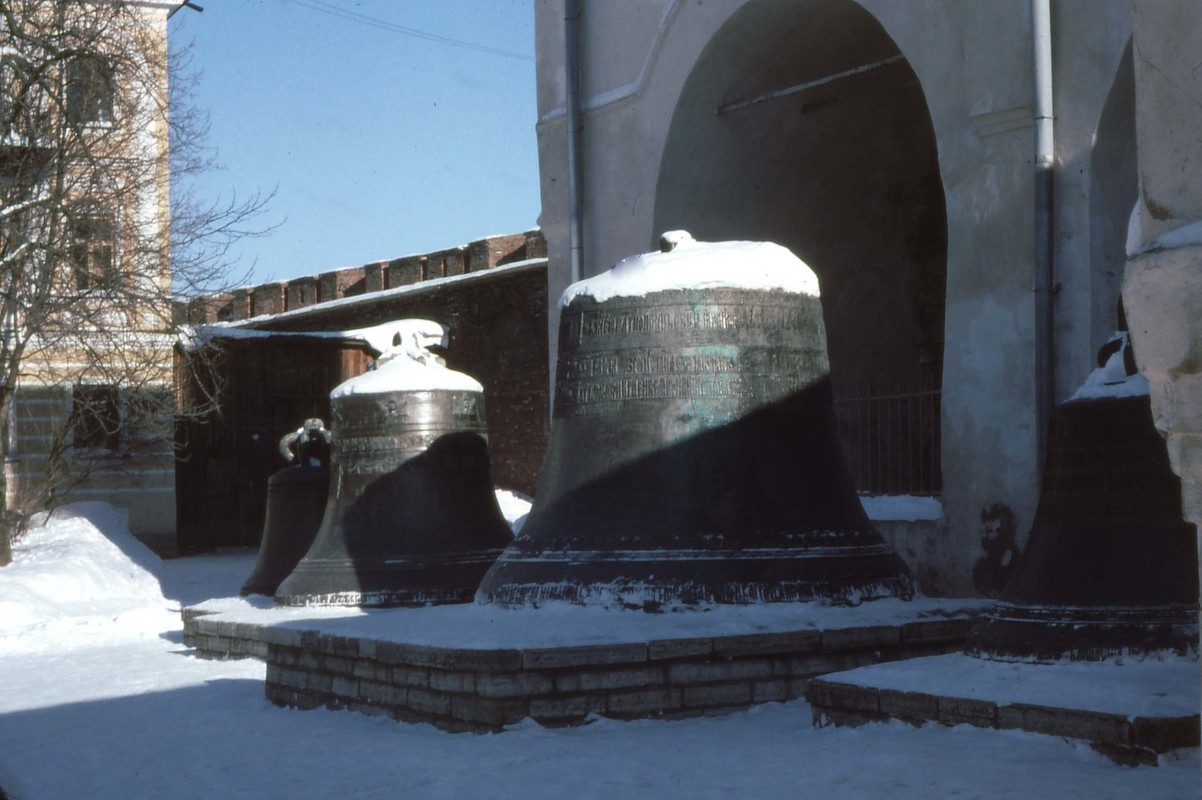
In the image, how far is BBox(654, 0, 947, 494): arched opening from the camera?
1082 centimetres

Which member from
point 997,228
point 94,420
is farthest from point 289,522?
point 94,420

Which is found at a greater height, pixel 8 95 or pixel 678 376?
pixel 8 95

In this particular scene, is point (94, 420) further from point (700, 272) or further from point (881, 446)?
point (700, 272)

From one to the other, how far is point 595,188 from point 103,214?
677cm

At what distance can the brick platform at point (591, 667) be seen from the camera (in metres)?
5.47

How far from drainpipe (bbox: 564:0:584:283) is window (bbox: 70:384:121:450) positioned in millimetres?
9705

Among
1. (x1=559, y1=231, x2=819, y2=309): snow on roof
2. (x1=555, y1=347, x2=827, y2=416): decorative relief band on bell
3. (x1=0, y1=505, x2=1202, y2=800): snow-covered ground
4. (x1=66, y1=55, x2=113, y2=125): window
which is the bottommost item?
(x1=0, y1=505, x2=1202, y2=800): snow-covered ground

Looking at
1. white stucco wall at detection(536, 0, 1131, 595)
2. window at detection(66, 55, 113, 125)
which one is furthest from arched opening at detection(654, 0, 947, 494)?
window at detection(66, 55, 113, 125)

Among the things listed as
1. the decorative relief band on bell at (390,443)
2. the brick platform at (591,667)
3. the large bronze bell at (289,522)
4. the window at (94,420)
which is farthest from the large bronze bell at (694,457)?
the window at (94,420)

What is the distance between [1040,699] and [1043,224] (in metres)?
3.95

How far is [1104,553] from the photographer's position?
204 inches

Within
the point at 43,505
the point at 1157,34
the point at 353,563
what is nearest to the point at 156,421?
the point at 43,505

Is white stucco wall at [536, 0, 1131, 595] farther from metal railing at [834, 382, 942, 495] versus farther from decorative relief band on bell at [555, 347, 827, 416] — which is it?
metal railing at [834, 382, 942, 495]

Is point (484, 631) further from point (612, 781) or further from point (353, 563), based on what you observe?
point (353, 563)
